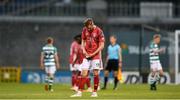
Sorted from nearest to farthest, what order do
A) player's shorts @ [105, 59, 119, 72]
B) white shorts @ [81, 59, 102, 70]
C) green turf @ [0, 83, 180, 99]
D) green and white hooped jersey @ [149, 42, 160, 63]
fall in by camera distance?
green turf @ [0, 83, 180, 99]
white shorts @ [81, 59, 102, 70]
green and white hooped jersey @ [149, 42, 160, 63]
player's shorts @ [105, 59, 119, 72]

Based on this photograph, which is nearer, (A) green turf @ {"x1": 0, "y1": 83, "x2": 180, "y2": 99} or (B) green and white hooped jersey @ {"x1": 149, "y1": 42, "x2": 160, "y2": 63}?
(A) green turf @ {"x1": 0, "y1": 83, "x2": 180, "y2": 99}

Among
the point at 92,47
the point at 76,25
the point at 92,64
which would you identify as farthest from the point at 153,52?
the point at 76,25

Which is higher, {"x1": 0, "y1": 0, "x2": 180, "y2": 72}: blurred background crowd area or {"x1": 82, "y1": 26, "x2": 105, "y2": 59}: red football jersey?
{"x1": 0, "y1": 0, "x2": 180, "y2": 72}: blurred background crowd area

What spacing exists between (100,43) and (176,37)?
18421mm

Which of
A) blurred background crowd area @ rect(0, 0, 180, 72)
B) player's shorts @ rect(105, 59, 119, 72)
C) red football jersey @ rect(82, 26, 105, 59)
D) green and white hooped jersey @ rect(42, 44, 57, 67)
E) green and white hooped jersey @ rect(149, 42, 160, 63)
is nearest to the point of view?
red football jersey @ rect(82, 26, 105, 59)

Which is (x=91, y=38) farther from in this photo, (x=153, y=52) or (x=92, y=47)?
(x=153, y=52)

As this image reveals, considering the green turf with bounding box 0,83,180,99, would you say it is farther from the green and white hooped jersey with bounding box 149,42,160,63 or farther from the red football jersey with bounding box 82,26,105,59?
the green and white hooped jersey with bounding box 149,42,160,63

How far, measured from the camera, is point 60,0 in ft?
172

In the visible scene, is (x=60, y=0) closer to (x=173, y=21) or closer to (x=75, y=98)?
(x=173, y=21)

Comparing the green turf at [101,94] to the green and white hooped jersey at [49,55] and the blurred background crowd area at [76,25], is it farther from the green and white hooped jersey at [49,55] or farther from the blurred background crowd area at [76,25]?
the blurred background crowd area at [76,25]

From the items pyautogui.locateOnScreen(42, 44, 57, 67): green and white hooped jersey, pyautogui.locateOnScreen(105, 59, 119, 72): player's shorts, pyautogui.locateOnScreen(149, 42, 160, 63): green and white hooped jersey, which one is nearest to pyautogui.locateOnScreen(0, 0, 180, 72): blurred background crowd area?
pyautogui.locateOnScreen(105, 59, 119, 72): player's shorts

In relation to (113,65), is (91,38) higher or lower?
higher

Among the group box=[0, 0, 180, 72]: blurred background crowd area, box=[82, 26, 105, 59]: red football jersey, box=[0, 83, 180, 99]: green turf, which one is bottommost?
box=[0, 83, 180, 99]: green turf

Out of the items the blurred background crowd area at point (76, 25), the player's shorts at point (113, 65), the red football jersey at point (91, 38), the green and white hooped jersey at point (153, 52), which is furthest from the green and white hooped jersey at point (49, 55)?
the blurred background crowd area at point (76, 25)
